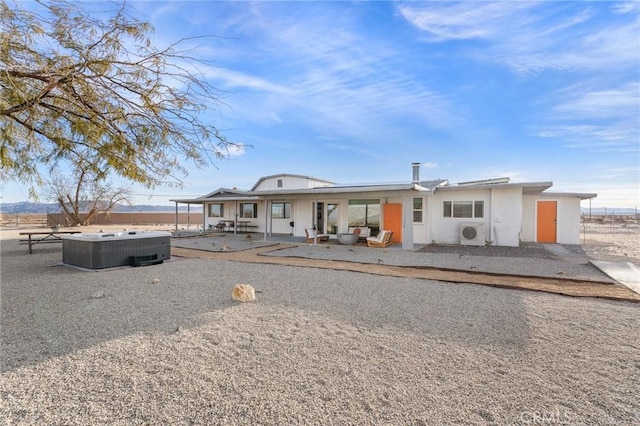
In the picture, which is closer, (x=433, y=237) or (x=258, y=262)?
(x=258, y=262)

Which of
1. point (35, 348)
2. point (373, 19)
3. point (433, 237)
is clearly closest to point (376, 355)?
point (35, 348)

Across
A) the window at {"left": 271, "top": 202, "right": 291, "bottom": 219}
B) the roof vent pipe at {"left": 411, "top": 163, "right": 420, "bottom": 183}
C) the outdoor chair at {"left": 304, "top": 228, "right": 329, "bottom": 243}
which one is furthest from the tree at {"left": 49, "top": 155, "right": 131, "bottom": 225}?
the roof vent pipe at {"left": 411, "top": 163, "right": 420, "bottom": 183}

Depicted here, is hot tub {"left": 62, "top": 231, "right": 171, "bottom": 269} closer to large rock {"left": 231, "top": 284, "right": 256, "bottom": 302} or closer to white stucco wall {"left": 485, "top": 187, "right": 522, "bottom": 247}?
large rock {"left": 231, "top": 284, "right": 256, "bottom": 302}

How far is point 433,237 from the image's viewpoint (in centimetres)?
1403

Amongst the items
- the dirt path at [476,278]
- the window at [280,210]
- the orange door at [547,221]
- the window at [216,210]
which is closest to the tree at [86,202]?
the window at [216,210]

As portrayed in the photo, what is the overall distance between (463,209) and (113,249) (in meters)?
12.8

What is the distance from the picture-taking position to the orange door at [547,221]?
14.2 metres

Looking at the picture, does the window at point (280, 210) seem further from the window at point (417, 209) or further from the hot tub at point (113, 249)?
the hot tub at point (113, 249)

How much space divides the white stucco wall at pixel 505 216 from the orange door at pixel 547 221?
2775 millimetres

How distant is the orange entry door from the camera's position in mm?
14102

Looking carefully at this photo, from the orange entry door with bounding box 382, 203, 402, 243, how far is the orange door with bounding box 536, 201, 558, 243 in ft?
21.4

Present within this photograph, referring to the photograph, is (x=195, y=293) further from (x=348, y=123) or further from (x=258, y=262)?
(x=348, y=123)

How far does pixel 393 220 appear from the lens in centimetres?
1420

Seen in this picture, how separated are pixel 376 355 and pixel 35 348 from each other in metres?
3.54
